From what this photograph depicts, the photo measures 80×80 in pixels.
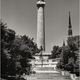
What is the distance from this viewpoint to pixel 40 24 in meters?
96.4

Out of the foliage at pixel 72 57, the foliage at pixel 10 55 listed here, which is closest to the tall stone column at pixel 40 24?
the foliage at pixel 72 57

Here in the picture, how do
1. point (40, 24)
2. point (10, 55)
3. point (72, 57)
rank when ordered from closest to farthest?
point (10, 55) < point (72, 57) < point (40, 24)

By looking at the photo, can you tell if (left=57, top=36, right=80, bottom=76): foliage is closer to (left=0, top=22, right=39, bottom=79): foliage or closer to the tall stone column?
(left=0, top=22, right=39, bottom=79): foliage

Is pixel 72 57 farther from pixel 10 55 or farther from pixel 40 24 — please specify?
pixel 40 24

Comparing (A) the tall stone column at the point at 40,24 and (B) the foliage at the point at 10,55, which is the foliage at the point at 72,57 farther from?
(A) the tall stone column at the point at 40,24

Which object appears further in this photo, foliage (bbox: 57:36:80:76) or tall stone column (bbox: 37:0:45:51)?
tall stone column (bbox: 37:0:45:51)

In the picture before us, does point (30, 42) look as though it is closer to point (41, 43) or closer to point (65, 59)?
point (41, 43)

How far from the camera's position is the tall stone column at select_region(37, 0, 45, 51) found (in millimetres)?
95312

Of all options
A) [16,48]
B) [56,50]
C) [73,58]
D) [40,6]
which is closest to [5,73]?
[16,48]

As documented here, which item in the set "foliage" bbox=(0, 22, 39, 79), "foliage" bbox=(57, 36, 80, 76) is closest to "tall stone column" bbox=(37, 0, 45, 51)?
"foliage" bbox=(57, 36, 80, 76)

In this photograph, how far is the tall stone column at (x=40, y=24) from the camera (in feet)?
313

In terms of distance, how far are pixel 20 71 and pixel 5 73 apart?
34.6 ft

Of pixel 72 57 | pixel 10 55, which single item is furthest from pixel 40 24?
pixel 10 55

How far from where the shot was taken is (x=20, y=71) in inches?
1662
